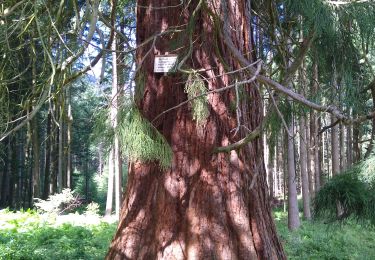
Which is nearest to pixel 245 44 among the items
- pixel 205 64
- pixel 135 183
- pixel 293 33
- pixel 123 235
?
pixel 205 64

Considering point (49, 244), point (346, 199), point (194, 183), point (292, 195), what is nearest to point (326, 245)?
point (292, 195)

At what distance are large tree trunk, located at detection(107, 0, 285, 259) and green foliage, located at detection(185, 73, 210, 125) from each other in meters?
0.09

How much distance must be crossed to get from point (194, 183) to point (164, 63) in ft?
2.26

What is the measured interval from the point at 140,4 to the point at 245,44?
0.70 metres

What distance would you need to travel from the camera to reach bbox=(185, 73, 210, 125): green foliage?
212 centimetres

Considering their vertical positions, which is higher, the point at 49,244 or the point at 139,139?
the point at 139,139

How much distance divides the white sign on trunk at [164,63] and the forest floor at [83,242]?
1642mm

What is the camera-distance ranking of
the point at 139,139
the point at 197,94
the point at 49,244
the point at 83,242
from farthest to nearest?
the point at 83,242, the point at 49,244, the point at 197,94, the point at 139,139

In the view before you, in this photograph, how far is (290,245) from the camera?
753cm

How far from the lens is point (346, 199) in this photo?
261 centimetres

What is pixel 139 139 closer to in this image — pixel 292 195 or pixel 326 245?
pixel 326 245

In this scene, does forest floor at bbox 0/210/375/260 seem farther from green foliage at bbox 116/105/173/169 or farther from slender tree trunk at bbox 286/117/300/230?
green foliage at bbox 116/105/173/169

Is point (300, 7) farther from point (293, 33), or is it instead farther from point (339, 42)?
point (293, 33)

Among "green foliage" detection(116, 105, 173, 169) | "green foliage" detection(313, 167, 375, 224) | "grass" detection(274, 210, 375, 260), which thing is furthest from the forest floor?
"green foliage" detection(116, 105, 173, 169)
